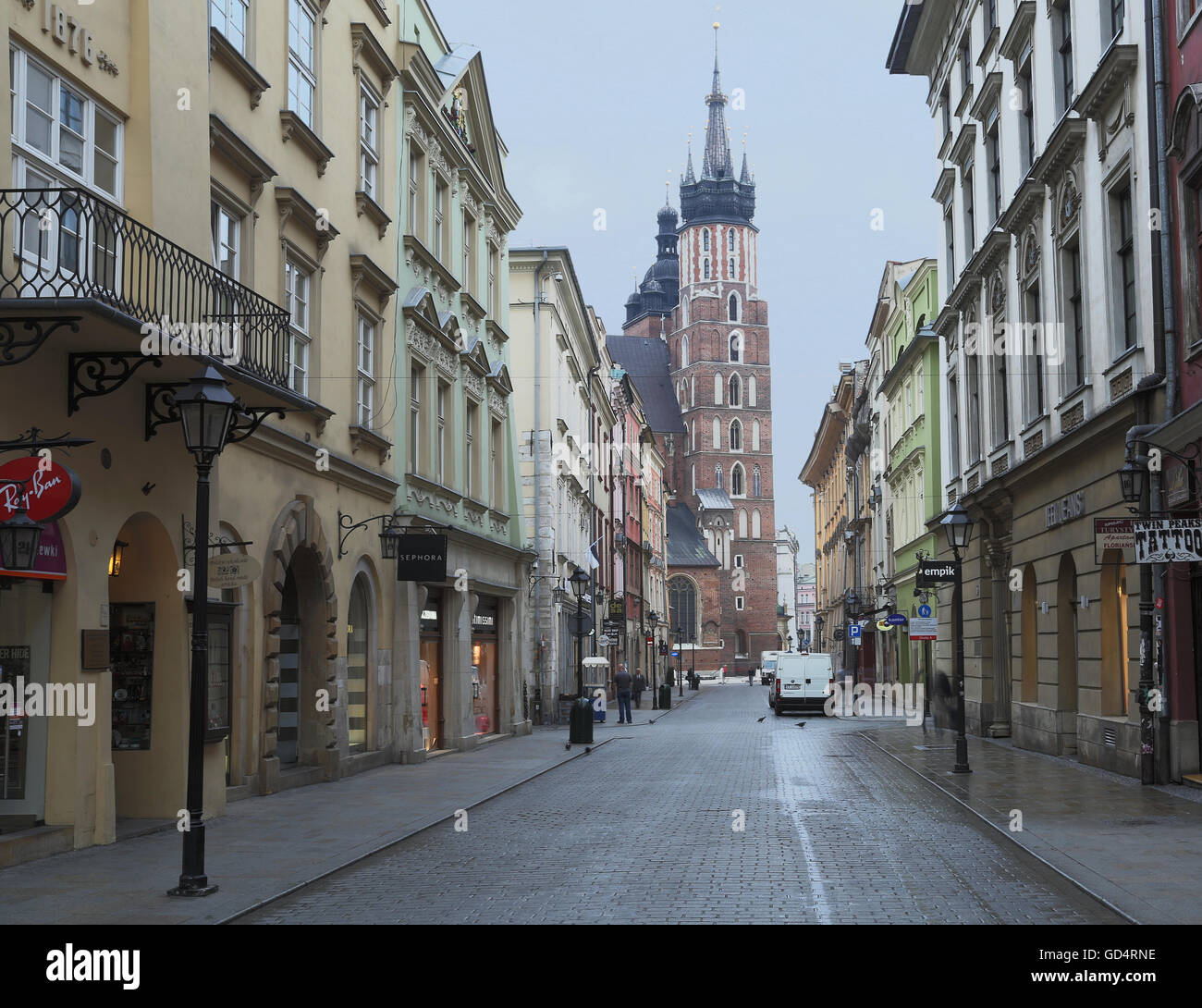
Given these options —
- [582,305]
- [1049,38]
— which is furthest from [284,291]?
[582,305]

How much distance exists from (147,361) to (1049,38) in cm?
1668

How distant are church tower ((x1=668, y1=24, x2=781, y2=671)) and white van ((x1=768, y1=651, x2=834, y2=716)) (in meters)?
74.2

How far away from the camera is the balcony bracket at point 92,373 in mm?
11828

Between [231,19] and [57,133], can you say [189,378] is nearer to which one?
[57,133]

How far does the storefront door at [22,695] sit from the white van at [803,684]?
35.1 metres

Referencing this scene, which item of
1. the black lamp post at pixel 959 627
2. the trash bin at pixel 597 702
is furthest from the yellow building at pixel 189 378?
the trash bin at pixel 597 702

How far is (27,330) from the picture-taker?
10703 mm

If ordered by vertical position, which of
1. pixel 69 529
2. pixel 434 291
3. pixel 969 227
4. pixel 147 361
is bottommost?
pixel 69 529

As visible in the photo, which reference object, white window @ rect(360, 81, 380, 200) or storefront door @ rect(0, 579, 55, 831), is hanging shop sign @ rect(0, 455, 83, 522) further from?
white window @ rect(360, 81, 380, 200)

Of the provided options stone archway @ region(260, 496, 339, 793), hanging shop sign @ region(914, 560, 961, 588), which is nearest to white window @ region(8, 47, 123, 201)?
stone archway @ region(260, 496, 339, 793)

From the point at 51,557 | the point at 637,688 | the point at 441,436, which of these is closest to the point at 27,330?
the point at 51,557

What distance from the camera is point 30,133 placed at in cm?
1162

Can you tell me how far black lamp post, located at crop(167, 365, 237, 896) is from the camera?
9961mm
